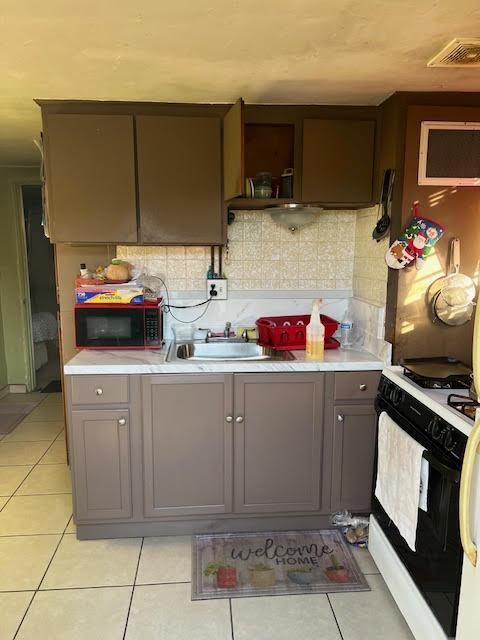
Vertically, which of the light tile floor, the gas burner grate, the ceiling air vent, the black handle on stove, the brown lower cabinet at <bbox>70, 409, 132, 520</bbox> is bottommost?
the light tile floor

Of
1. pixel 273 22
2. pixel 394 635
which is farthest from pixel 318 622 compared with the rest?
pixel 273 22

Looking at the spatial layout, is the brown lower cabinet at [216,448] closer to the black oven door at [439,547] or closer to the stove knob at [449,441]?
the black oven door at [439,547]

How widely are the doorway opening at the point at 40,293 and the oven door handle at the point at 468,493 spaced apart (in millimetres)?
4166

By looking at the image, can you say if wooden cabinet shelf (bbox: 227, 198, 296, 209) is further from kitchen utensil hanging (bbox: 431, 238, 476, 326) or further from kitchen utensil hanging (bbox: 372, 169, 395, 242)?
kitchen utensil hanging (bbox: 431, 238, 476, 326)

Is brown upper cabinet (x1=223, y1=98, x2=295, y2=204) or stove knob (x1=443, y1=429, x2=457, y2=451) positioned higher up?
brown upper cabinet (x1=223, y1=98, x2=295, y2=204)

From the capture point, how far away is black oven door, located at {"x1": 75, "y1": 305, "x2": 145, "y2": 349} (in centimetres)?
242

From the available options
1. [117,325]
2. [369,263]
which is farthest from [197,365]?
[369,263]

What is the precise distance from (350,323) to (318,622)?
1.45 metres

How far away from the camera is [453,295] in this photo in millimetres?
2221

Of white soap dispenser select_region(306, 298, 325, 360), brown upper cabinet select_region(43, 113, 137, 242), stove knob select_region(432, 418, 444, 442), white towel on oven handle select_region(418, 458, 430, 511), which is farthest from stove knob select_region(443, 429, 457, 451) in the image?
brown upper cabinet select_region(43, 113, 137, 242)

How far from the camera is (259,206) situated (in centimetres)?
257

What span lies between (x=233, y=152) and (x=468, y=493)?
5.54ft

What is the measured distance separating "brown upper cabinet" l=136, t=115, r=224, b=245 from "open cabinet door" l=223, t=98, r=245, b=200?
0.08m

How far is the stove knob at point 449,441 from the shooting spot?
4.82ft
